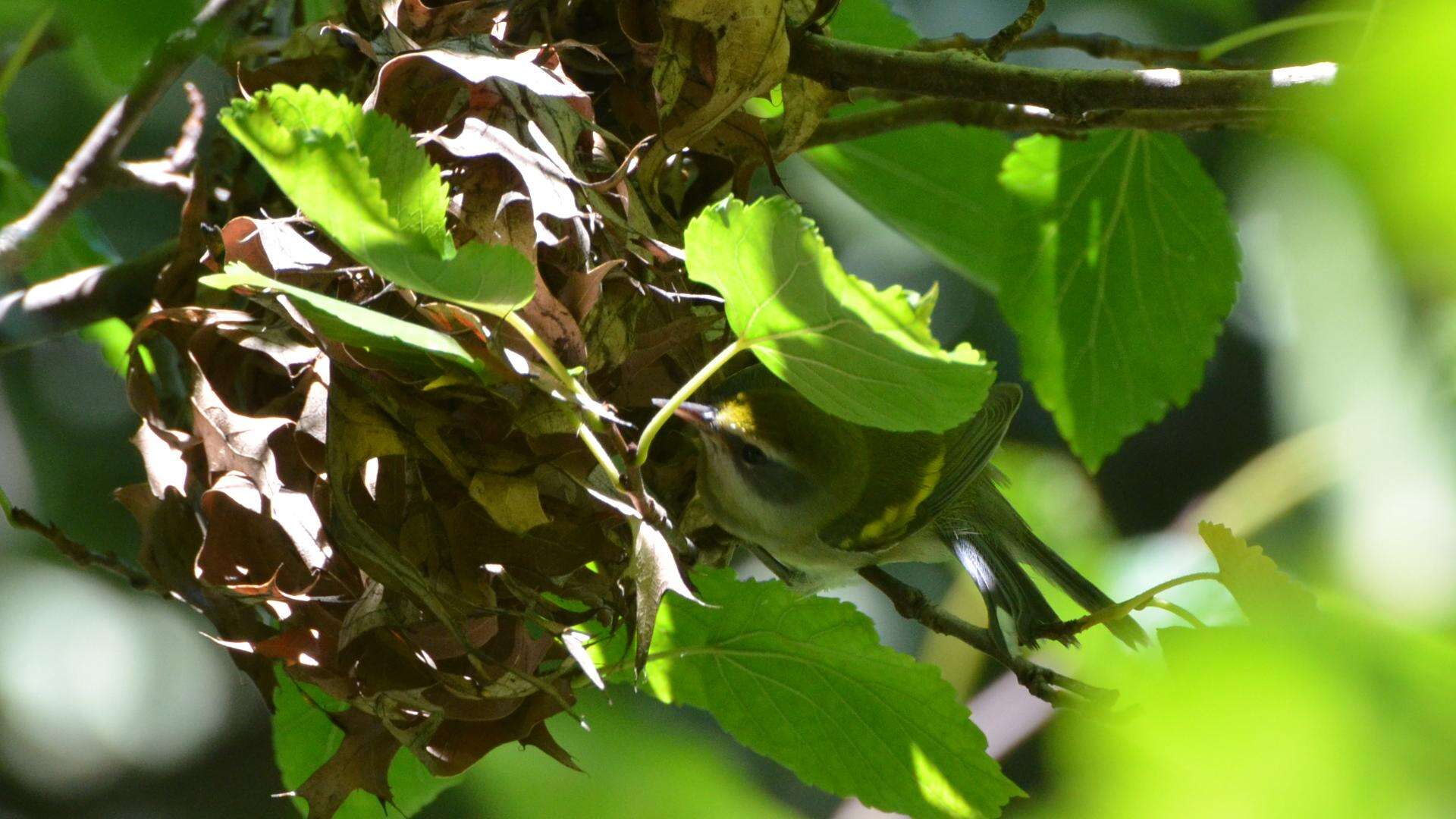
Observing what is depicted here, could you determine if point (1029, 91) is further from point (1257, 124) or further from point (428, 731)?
point (428, 731)

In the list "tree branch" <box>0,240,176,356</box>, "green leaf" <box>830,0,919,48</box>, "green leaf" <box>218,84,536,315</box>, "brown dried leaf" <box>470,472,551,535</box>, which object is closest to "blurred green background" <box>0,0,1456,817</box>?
"green leaf" <box>218,84,536,315</box>

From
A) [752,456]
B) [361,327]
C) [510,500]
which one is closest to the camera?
[361,327]

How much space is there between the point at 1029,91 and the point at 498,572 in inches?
24.7

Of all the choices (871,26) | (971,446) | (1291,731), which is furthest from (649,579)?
(871,26)

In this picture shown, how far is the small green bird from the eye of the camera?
58.9 inches

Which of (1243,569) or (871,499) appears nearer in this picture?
(1243,569)

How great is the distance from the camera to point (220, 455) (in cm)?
103

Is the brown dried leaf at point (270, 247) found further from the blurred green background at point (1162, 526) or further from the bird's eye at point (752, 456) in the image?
the bird's eye at point (752, 456)

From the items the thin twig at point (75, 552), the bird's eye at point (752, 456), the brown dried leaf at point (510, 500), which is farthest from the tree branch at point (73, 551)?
the bird's eye at point (752, 456)

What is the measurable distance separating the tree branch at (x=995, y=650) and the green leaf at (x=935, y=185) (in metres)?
0.60

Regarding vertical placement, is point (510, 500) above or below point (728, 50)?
below

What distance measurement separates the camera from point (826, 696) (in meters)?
1.19

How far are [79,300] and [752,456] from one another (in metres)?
0.84

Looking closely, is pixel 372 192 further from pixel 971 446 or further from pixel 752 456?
pixel 971 446
